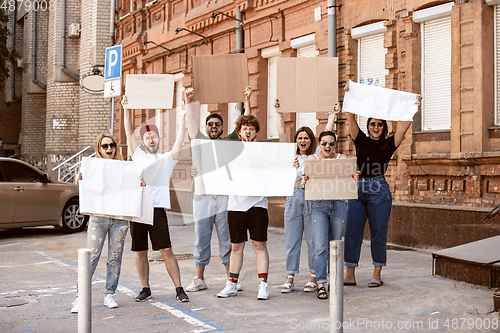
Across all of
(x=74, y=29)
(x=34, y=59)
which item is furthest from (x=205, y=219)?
(x=34, y=59)

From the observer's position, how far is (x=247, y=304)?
6.11 m

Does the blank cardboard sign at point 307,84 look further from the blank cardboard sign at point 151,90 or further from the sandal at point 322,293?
the sandal at point 322,293

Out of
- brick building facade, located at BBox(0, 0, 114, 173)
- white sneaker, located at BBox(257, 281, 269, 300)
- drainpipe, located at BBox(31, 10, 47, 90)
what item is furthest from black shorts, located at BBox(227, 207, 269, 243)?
drainpipe, located at BBox(31, 10, 47, 90)

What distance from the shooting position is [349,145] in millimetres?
12414

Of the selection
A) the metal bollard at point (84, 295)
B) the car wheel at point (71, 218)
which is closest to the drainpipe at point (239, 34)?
the car wheel at point (71, 218)

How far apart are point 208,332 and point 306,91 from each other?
114 inches

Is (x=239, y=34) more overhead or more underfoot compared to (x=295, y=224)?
more overhead

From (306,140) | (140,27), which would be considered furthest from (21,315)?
(140,27)

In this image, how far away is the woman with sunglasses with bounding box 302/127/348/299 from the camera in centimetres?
641

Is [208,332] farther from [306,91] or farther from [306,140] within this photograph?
[306,91]

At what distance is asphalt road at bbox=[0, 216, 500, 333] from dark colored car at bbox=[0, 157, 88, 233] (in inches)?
119

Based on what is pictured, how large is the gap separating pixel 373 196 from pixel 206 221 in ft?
6.28

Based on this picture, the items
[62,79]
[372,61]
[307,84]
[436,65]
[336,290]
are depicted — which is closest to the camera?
[336,290]

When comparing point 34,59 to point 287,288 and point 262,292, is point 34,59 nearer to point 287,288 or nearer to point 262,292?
point 287,288
